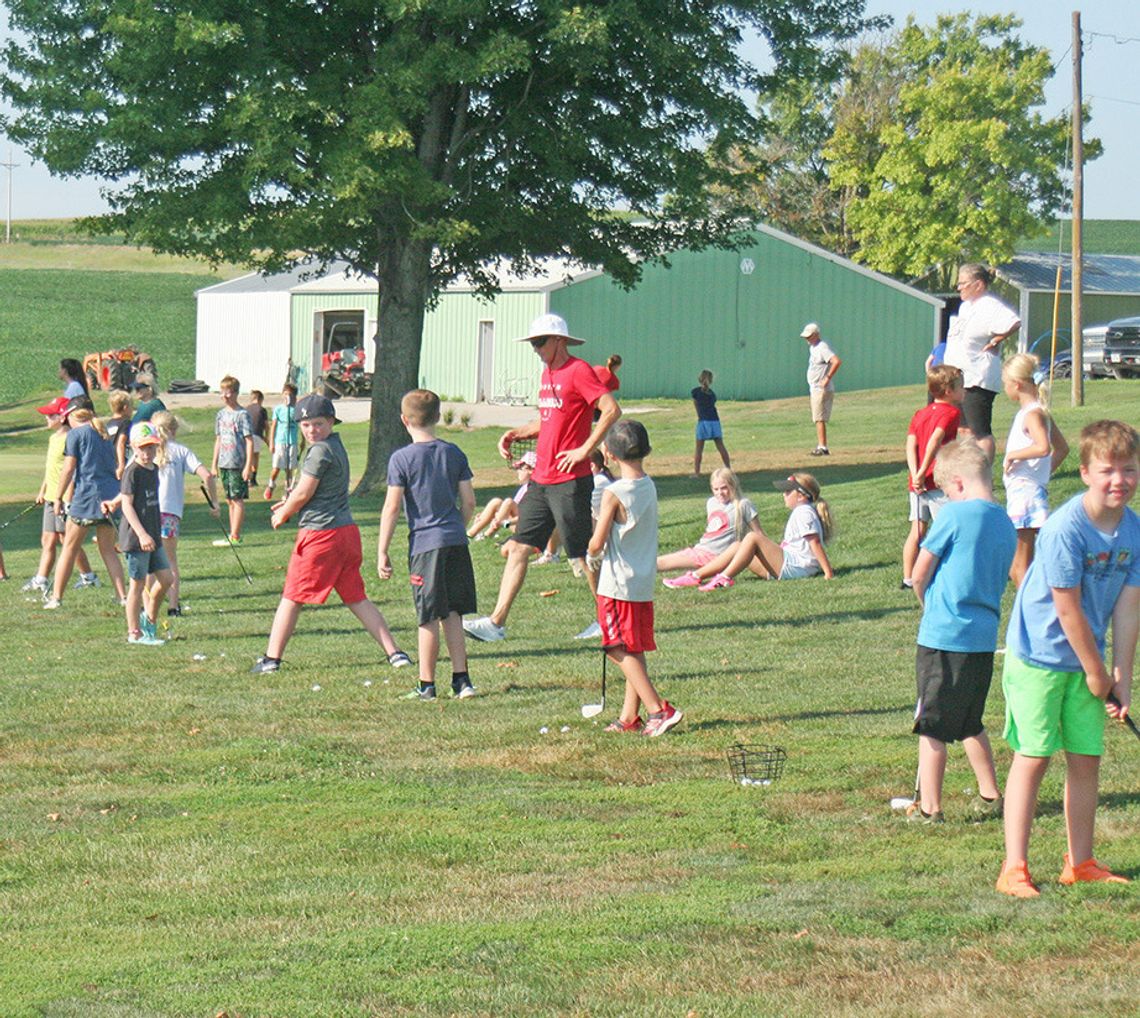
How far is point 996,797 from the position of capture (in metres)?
6.64

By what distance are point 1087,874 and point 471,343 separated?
41441mm

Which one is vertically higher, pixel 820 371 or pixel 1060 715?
pixel 820 371

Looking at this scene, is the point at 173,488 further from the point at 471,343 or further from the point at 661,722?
the point at 471,343

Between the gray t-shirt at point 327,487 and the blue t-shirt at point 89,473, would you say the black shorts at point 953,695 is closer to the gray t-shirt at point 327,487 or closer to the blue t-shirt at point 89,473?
the gray t-shirt at point 327,487

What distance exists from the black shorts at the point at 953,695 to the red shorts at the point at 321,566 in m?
4.73

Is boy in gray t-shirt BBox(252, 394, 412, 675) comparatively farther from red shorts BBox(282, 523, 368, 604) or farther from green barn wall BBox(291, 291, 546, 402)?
green barn wall BBox(291, 291, 546, 402)

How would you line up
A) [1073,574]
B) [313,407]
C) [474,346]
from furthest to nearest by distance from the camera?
[474,346] < [313,407] < [1073,574]

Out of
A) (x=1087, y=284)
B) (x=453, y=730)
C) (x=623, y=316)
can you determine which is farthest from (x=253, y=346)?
(x=453, y=730)

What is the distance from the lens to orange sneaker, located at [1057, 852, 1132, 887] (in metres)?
5.47

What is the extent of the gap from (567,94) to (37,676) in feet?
49.4

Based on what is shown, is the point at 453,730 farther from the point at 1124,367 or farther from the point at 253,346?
the point at 253,346

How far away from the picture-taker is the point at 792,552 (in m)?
14.4

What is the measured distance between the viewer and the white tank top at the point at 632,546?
27.0ft

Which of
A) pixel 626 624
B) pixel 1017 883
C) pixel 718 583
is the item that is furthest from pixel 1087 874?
pixel 718 583
